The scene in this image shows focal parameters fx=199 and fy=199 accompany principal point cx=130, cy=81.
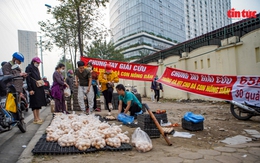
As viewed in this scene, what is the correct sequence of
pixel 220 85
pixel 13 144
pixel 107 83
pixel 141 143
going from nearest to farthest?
pixel 141 143
pixel 13 144
pixel 107 83
pixel 220 85

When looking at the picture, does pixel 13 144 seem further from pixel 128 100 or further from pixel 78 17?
pixel 78 17

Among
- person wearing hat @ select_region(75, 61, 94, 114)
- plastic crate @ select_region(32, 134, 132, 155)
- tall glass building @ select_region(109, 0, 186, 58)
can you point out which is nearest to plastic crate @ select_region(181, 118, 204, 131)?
plastic crate @ select_region(32, 134, 132, 155)

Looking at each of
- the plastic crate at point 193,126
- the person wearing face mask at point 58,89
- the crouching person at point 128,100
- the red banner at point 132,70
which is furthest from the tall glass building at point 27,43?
the plastic crate at point 193,126

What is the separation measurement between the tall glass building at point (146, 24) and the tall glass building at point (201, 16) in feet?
18.4

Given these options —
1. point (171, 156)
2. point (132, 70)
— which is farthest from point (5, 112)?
point (132, 70)

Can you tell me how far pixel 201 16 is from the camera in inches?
3713

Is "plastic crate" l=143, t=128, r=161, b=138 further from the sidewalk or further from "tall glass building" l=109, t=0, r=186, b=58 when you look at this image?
"tall glass building" l=109, t=0, r=186, b=58

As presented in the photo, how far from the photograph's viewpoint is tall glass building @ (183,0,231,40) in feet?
294

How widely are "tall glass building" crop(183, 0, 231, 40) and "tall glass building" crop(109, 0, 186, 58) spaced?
560 centimetres

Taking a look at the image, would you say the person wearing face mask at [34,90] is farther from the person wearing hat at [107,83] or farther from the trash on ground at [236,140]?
the trash on ground at [236,140]

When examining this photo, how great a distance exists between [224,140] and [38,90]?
460 centimetres

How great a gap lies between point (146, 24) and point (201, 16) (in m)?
39.1

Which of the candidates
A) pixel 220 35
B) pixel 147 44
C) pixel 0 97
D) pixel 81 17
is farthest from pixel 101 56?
pixel 147 44

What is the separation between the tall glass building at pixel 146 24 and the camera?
Answer: 6875 cm
